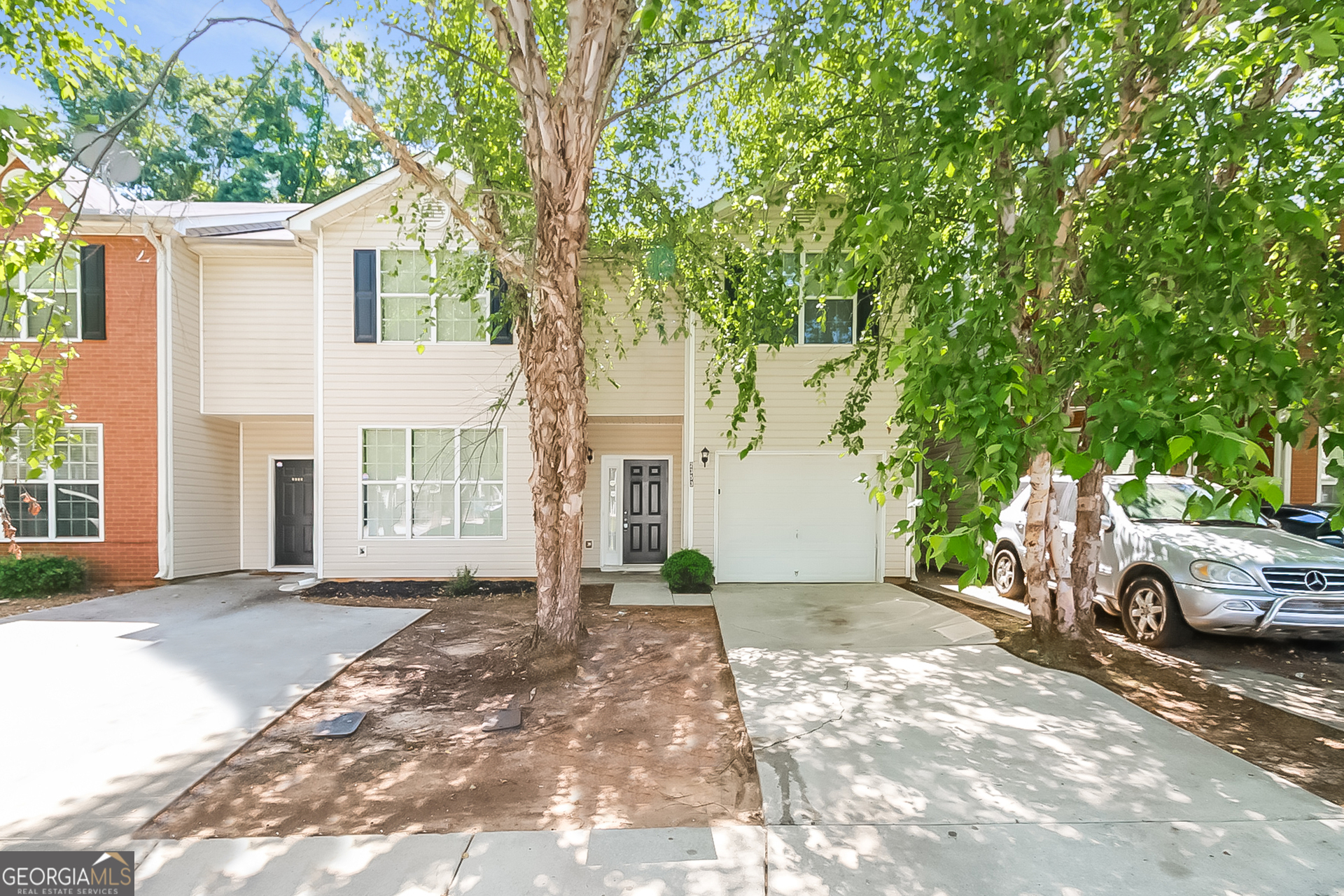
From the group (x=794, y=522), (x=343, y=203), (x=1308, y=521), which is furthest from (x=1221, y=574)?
(x=343, y=203)

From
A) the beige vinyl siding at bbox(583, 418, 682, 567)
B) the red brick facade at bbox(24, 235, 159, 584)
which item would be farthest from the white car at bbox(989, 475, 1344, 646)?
the red brick facade at bbox(24, 235, 159, 584)

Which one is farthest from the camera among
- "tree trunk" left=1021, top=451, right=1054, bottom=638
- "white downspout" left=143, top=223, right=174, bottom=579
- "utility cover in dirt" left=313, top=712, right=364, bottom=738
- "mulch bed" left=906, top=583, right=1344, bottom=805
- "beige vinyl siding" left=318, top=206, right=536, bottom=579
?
"beige vinyl siding" left=318, top=206, right=536, bottom=579

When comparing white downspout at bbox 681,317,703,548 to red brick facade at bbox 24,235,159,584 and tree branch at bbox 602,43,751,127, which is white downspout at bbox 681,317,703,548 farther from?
red brick facade at bbox 24,235,159,584

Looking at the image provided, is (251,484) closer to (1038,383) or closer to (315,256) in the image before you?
(315,256)

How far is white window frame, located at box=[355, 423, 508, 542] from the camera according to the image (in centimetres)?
1055

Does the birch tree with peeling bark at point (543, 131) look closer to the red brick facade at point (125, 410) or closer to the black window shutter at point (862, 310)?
the black window shutter at point (862, 310)

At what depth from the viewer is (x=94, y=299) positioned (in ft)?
33.6

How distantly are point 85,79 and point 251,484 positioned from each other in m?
7.97

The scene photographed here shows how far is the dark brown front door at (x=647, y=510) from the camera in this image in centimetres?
1192

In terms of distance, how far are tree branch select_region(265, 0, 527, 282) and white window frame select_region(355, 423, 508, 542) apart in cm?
505

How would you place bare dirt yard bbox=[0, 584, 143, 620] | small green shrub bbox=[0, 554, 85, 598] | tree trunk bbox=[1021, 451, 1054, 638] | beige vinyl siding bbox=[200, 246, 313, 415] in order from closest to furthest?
tree trunk bbox=[1021, 451, 1054, 638], bare dirt yard bbox=[0, 584, 143, 620], small green shrub bbox=[0, 554, 85, 598], beige vinyl siding bbox=[200, 246, 313, 415]

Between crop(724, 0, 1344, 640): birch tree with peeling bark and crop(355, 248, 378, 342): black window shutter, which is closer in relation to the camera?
crop(724, 0, 1344, 640): birch tree with peeling bark

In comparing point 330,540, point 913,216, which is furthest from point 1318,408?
point 330,540

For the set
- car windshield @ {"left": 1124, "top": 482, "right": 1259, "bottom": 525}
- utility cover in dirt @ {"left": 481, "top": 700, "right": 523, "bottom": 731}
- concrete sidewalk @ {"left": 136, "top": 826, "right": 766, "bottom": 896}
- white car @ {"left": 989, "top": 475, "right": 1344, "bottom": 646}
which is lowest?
utility cover in dirt @ {"left": 481, "top": 700, "right": 523, "bottom": 731}
